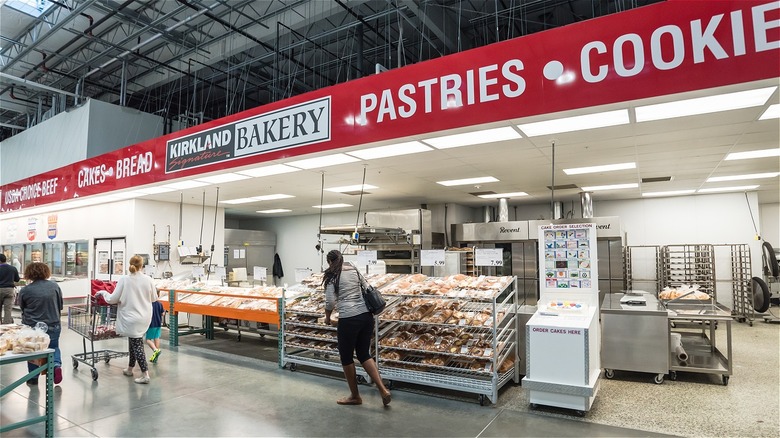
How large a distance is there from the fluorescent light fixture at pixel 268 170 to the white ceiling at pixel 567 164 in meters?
0.26

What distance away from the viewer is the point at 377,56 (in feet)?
37.1

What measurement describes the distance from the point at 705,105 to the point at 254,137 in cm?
499

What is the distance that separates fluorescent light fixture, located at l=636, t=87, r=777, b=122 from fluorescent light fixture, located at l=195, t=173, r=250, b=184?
18.3ft

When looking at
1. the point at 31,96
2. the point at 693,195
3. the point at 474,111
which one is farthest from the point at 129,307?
the point at 31,96

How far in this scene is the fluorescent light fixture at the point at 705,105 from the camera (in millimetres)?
3556

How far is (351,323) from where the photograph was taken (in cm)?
443

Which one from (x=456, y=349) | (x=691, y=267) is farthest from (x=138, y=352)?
(x=691, y=267)

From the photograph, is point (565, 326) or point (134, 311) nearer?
point (565, 326)

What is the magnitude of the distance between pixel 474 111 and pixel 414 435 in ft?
9.75

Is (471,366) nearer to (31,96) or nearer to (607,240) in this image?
(607,240)

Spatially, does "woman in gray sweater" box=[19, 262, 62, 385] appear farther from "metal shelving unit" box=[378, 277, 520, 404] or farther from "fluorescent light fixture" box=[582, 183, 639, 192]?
"fluorescent light fixture" box=[582, 183, 639, 192]

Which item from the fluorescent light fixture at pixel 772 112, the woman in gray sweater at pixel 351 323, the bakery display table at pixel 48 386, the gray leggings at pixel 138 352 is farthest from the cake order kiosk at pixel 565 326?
the gray leggings at pixel 138 352

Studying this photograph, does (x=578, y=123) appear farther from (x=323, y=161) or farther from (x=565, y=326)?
(x=323, y=161)

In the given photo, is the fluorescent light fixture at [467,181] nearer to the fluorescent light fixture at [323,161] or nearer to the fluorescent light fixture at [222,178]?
the fluorescent light fixture at [323,161]
